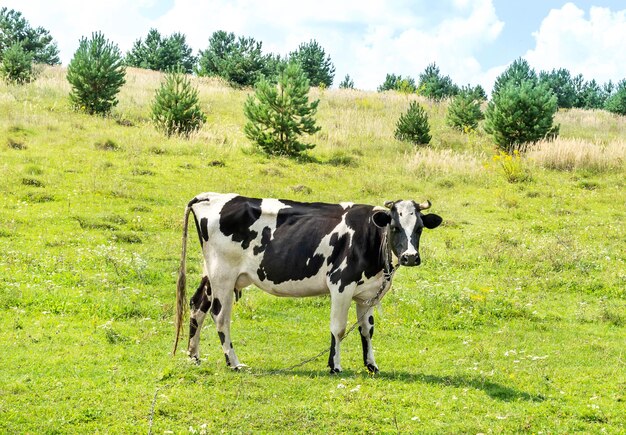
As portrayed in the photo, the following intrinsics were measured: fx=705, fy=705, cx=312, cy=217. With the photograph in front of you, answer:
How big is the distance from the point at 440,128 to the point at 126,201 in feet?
74.1

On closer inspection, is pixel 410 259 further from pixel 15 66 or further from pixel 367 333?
pixel 15 66

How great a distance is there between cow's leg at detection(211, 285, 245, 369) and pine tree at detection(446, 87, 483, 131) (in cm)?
3032

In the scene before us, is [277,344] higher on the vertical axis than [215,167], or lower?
lower

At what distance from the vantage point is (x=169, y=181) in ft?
81.5

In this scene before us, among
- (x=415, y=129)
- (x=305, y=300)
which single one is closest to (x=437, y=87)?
(x=415, y=129)

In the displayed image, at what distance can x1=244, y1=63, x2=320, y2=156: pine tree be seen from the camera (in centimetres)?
3019

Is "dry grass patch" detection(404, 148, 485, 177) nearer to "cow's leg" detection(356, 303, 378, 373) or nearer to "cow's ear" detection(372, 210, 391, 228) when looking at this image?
"cow's leg" detection(356, 303, 378, 373)

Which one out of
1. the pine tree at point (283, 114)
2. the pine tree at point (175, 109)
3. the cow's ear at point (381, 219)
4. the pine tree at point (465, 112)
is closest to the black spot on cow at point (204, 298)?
the cow's ear at point (381, 219)

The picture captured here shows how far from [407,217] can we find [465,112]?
30.7 metres

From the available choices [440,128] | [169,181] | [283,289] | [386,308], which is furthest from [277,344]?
[440,128]

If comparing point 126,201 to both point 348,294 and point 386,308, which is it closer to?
point 386,308

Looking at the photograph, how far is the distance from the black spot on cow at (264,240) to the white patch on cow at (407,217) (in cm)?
204

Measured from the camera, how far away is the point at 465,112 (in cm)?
Answer: 3912

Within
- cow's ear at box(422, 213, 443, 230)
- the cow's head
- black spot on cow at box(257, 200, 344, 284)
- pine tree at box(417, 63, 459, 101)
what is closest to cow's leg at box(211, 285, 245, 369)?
black spot on cow at box(257, 200, 344, 284)
